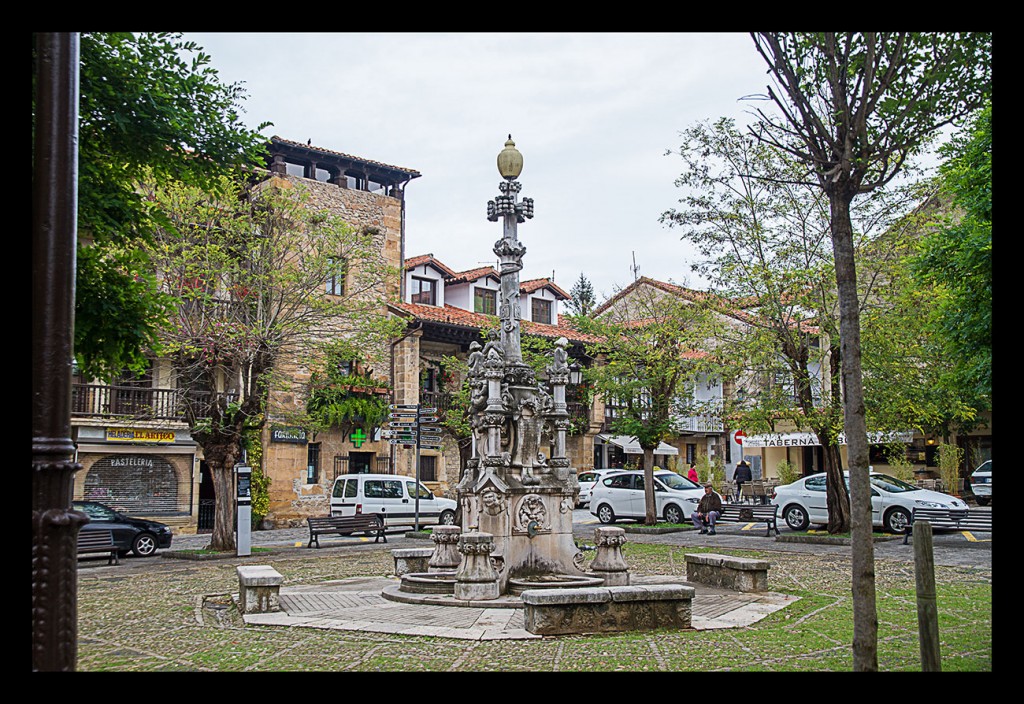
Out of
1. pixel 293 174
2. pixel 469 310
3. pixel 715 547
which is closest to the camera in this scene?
pixel 715 547

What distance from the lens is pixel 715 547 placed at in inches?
748

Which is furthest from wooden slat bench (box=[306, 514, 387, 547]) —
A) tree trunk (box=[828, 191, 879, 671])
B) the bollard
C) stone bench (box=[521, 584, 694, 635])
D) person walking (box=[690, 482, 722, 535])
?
the bollard

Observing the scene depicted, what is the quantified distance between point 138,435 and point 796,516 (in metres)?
19.3

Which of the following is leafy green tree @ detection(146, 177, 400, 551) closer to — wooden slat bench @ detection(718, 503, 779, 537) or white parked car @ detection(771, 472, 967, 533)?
wooden slat bench @ detection(718, 503, 779, 537)

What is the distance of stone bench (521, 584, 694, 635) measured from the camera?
341 inches

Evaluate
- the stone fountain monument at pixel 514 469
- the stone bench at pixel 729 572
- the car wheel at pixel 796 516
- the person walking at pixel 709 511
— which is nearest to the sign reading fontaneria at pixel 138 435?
the person walking at pixel 709 511

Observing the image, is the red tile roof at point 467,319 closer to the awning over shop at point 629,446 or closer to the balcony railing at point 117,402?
the awning over shop at point 629,446

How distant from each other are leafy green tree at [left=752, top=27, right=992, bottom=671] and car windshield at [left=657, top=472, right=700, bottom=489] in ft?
69.2

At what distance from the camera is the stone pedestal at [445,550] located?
12.9 m

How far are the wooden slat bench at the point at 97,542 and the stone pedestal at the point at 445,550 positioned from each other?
750 centimetres

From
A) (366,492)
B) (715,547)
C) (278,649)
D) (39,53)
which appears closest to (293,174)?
(366,492)
